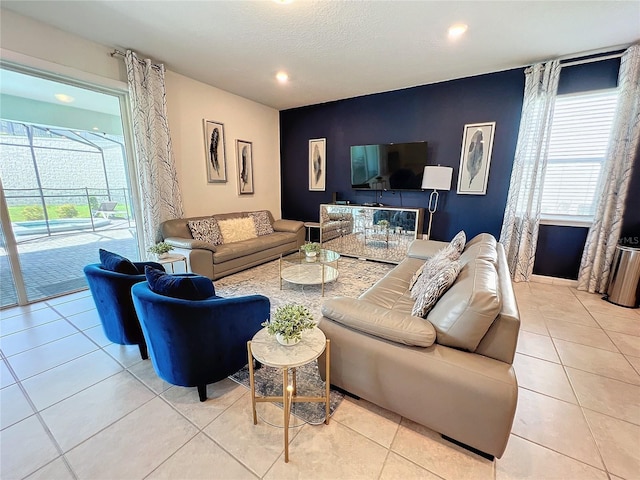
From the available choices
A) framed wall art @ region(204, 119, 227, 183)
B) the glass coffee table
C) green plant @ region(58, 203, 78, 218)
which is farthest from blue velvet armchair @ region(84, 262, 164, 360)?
framed wall art @ region(204, 119, 227, 183)

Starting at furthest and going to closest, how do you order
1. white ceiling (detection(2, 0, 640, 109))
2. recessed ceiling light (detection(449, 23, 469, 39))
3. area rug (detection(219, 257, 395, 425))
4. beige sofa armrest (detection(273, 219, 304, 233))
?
1. beige sofa armrest (detection(273, 219, 304, 233))
2. recessed ceiling light (detection(449, 23, 469, 39))
3. white ceiling (detection(2, 0, 640, 109))
4. area rug (detection(219, 257, 395, 425))

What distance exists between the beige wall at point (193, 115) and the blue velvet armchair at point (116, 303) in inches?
92.8

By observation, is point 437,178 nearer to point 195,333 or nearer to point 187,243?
point 187,243

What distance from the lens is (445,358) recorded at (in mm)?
1260

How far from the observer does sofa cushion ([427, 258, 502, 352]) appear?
1.20 meters

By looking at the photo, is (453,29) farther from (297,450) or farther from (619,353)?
(297,450)

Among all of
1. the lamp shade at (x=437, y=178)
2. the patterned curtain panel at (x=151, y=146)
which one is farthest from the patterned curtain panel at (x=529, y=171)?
the patterned curtain panel at (x=151, y=146)

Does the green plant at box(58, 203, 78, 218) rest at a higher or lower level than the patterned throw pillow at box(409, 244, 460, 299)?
higher

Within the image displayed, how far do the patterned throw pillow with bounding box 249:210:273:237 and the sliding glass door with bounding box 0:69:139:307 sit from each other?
182 centimetres

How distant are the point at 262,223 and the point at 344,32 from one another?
3.15 metres

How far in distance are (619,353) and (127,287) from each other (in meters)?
3.89

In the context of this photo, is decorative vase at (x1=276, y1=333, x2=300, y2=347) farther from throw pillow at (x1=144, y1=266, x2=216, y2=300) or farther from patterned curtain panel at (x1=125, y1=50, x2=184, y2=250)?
patterned curtain panel at (x1=125, y1=50, x2=184, y2=250)

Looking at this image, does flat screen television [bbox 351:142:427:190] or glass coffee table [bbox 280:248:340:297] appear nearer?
glass coffee table [bbox 280:248:340:297]

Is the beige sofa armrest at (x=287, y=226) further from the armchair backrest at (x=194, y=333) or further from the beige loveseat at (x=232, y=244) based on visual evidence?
the armchair backrest at (x=194, y=333)
